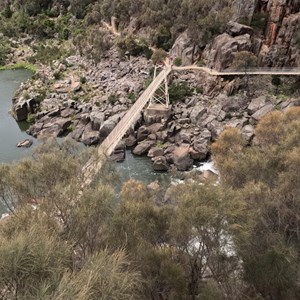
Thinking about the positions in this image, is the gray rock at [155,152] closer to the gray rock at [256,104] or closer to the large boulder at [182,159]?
the large boulder at [182,159]

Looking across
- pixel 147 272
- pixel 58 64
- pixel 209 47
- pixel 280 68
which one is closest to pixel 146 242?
pixel 147 272

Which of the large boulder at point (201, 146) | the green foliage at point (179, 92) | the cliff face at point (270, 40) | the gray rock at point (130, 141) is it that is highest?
the cliff face at point (270, 40)

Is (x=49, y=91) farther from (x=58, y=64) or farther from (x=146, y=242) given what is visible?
(x=146, y=242)

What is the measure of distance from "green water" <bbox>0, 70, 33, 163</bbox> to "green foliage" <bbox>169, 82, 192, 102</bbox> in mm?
11326

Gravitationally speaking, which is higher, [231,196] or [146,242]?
[231,196]

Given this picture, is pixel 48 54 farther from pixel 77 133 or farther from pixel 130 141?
pixel 130 141

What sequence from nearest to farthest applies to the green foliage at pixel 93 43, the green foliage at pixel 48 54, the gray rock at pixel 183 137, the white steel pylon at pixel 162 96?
the gray rock at pixel 183 137 → the white steel pylon at pixel 162 96 → the green foliage at pixel 93 43 → the green foliage at pixel 48 54

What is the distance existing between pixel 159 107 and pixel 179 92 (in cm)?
277

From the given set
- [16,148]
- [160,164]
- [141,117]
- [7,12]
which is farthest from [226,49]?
[7,12]

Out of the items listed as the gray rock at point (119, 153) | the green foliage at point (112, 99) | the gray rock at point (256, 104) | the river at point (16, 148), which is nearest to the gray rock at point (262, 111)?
the gray rock at point (256, 104)

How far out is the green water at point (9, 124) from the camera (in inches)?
1088

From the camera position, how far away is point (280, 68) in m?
31.3

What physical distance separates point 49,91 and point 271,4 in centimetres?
2015

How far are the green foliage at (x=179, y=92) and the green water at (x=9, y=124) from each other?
11.3 meters
